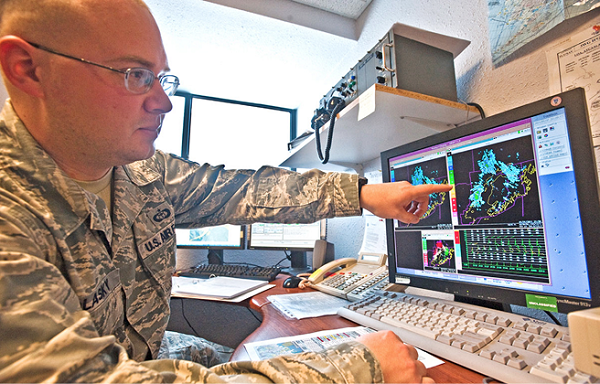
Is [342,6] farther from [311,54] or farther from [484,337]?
[484,337]

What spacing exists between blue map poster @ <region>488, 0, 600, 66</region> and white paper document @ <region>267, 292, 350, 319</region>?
85 cm

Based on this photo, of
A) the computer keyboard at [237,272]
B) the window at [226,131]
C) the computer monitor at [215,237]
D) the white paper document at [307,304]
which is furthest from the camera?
the window at [226,131]

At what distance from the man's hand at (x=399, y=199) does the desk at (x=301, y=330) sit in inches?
10.6

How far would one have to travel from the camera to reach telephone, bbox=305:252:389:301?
871 mm

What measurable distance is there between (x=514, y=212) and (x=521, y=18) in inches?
22.2

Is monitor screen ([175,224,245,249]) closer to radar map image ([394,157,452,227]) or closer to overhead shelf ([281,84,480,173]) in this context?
overhead shelf ([281,84,480,173])

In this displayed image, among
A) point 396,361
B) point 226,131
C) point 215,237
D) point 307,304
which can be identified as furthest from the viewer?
point 226,131

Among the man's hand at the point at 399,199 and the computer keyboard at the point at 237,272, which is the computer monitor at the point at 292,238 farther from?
the man's hand at the point at 399,199

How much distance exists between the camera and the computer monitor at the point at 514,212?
1.54 feet

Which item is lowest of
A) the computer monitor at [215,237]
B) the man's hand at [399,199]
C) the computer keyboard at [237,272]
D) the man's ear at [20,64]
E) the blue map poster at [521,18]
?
the computer keyboard at [237,272]

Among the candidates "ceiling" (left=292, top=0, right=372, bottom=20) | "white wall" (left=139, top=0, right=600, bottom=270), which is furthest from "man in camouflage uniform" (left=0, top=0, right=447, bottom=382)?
"ceiling" (left=292, top=0, right=372, bottom=20)

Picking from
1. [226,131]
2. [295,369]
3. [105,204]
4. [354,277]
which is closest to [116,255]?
[105,204]

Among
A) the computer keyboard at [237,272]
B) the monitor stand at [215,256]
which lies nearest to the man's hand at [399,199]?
the computer keyboard at [237,272]

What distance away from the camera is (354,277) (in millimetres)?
984
